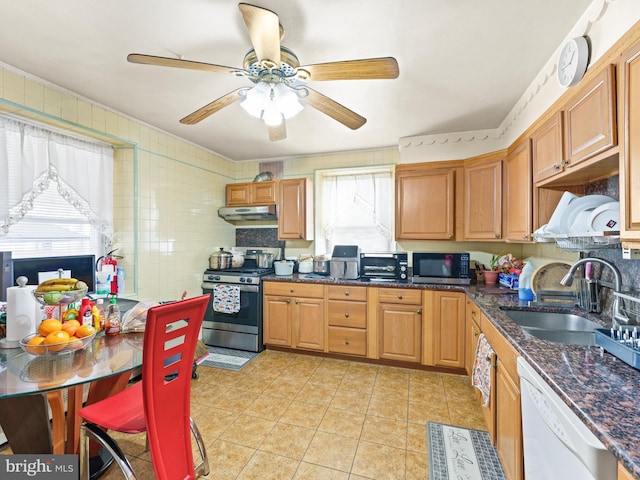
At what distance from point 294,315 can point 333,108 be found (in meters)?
2.25

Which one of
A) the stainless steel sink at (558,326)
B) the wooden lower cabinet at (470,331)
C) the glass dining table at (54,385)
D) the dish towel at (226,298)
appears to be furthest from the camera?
the dish towel at (226,298)

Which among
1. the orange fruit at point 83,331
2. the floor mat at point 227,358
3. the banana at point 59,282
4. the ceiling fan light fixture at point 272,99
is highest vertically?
the ceiling fan light fixture at point 272,99

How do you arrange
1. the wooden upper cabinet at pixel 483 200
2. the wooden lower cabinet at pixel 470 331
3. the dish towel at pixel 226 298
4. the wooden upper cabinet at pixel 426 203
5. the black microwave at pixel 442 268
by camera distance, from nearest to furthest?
the wooden lower cabinet at pixel 470 331 → the wooden upper cabinet at pixel 483 200 → the black microwave at pixel 442 268 → the wooden upper cabinet at pixel 426 203 → the dish towel at pixel 226 298

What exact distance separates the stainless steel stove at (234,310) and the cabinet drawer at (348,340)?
0.85 meters

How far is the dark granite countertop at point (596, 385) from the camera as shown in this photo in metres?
0.72

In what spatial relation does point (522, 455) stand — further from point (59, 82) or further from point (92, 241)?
point (59, 82)

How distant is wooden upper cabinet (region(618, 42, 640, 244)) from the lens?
1045 millimetres

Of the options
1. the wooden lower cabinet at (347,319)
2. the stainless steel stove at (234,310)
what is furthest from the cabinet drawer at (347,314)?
the stainless steel stove at (234,310)

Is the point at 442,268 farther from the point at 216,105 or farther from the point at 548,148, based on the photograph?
the point at 216,105

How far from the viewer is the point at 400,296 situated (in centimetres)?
297

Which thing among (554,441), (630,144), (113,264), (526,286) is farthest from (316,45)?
(113,264)

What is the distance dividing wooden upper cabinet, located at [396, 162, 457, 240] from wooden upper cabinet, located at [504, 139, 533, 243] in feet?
1.77

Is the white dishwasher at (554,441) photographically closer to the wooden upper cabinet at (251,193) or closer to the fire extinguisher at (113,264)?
the fire extinguisher at (113,264)

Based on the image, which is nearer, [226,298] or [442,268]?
[442,268]
